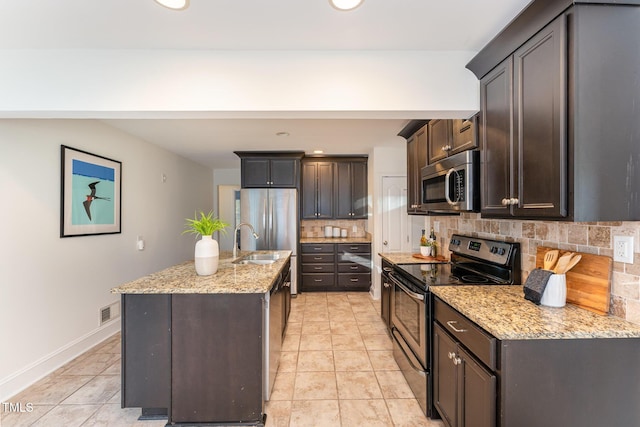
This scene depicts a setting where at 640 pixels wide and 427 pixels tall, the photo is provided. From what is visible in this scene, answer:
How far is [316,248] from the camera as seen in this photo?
193 inches

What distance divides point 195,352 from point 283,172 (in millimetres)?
3281

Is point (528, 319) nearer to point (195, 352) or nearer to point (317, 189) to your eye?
point (195, 352)

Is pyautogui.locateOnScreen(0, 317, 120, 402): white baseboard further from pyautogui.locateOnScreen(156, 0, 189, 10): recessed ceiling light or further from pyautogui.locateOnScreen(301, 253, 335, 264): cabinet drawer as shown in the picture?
pyautogui.locateOnScreen(156, 0, 189, 10): recessed ceiling light

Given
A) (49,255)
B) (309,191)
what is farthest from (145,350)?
(309,191)

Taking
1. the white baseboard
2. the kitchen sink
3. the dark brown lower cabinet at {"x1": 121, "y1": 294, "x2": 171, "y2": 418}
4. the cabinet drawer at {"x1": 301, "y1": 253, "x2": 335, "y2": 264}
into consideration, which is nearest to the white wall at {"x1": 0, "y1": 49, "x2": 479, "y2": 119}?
the dark brown lower cabinet at {"x1": 121, "y1": 294, "x2": 171, "y2": 418}

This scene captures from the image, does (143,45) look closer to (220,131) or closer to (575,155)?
(220,131)

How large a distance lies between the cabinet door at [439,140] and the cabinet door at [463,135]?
0.21 ft

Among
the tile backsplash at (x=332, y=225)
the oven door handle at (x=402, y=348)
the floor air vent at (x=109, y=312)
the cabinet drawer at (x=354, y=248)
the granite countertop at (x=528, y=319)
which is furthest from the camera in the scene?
the tile backsplash at (x=332, y=225)

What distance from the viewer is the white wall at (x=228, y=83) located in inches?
70.3

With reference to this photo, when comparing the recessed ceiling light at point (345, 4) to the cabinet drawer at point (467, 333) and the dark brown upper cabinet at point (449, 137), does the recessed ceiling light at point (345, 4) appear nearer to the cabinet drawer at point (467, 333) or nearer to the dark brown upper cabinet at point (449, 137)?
the dark brown upper cabinet at point (449, 137)

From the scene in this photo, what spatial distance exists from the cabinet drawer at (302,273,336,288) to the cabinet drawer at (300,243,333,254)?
385 mm

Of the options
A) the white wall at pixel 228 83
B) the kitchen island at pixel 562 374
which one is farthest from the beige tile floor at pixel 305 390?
the white wall at pixel 228 83

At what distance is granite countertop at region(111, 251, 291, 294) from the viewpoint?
186 centimetres

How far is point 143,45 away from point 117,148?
6.87 feet
